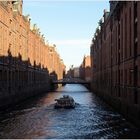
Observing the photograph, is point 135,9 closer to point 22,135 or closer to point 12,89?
point 22,135

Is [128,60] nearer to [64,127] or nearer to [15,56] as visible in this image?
[64,127]

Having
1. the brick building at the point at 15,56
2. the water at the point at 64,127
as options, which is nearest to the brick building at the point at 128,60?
the water at the point at 64,127

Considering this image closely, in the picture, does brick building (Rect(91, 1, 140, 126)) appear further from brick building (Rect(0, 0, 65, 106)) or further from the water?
brick building (Rect(0, 0, 65, 106))

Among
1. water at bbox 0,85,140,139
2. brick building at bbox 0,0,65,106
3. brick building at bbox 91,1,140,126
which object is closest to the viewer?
water at bbox 0,85,140,139

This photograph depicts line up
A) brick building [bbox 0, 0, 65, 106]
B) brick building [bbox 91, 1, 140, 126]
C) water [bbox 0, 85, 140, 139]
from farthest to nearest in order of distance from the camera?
brick building [bbox 0, 0, 65, 106]
brick building [bbox 91, 1, 140, 126]
water [bbox 0, 85, 140, 139]

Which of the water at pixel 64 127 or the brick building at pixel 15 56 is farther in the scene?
the brick building at pixel 15 56

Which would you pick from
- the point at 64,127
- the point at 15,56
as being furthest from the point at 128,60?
the point at 15,56

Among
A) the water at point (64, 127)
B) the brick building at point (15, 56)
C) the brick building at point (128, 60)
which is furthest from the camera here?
the brick building at point (15, 56)

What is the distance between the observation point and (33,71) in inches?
3501

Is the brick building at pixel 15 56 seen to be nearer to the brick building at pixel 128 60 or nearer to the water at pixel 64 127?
the water at pixel 64 127

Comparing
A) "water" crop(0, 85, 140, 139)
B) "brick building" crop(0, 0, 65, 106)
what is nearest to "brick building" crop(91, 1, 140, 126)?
"water" crop(0, 85, 140, 139)

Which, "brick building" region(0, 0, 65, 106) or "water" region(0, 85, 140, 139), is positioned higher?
"brick building" region(0, 0, 65, 106)

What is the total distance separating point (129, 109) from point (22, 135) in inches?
505

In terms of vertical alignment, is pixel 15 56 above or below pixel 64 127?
above
